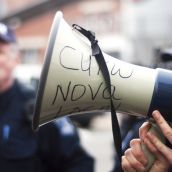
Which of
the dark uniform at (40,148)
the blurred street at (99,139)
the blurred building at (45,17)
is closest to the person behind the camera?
the dark uniform at (40,148)

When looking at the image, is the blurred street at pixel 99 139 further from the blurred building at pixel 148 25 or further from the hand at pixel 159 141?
the hand at pixel 159 141

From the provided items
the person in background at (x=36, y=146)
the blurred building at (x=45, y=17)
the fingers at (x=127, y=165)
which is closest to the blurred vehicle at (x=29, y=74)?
the person in background at (x=36, y=146)

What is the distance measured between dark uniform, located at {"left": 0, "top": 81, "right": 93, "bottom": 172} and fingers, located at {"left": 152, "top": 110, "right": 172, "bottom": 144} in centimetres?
92

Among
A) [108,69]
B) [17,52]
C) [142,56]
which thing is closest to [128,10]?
[142,56]

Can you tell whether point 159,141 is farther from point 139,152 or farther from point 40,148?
point 40,148

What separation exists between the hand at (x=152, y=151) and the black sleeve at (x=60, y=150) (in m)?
0.77

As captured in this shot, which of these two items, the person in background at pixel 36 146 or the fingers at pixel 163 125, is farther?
the person in background at pixel 36 146

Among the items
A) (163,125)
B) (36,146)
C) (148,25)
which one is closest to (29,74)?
(148,25)

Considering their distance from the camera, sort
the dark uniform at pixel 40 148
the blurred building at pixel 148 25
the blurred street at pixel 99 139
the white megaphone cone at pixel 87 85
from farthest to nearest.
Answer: the blurred building at pixel 148 25 < the blurred street at pixel 99 139 < the dark uniform at pixel 40 148 < the white megaphone cone at pixel 87 85

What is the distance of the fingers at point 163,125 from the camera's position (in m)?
1.73

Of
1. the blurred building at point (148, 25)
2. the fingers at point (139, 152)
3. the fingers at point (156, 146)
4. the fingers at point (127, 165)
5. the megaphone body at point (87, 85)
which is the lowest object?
the blurred building at point (148, 25)

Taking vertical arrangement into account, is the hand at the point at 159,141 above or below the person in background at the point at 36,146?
above

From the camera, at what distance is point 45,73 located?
5.43 feet

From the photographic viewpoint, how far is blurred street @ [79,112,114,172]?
877cm
